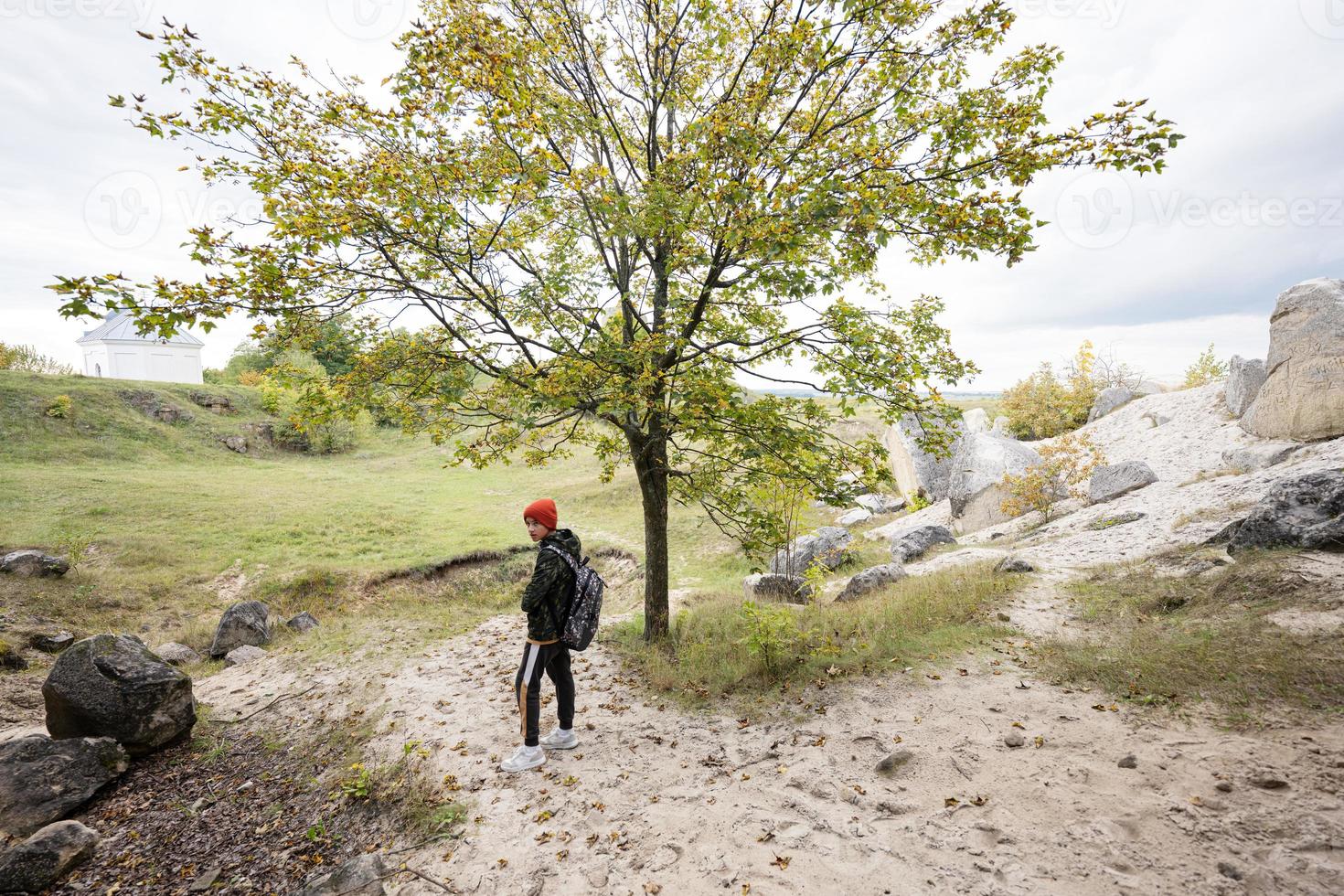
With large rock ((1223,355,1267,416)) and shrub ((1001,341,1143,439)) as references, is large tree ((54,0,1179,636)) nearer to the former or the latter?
large rock ((1223,355,1267,416))

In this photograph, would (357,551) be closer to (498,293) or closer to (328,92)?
(498,293)

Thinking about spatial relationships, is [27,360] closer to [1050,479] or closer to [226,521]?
[226,521]

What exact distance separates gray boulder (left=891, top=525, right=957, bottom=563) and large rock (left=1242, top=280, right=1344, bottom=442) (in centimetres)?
759

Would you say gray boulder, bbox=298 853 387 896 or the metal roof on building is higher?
the metal roof on building

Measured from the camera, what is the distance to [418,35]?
245 inches

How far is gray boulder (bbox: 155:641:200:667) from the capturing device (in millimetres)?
10773

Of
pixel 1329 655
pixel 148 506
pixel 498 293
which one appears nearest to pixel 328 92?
pixel 498 293

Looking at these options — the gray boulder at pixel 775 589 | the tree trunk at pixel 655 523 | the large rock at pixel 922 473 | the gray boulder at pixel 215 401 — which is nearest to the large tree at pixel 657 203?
the tree trunk at pixel 655 523

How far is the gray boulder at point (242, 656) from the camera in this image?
10.6 m

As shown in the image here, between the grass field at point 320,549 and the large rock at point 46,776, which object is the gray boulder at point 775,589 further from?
the large rock at point 46,776

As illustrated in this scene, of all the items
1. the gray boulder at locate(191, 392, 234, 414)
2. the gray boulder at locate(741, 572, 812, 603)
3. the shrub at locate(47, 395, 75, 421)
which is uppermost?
the gray boulder at locate(191, 392, 234, 414)

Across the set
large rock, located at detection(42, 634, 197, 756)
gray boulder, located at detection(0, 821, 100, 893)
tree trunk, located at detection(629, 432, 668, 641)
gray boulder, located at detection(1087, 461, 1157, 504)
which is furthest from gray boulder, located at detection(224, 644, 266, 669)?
gray boulder, located at detection(1087, 461, 1157, 504)

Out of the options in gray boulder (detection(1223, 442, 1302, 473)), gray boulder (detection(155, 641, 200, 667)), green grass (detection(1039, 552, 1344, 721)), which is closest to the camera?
green grass (detection(1039, 552, 1344, 721))

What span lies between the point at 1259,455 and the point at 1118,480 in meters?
2.73
